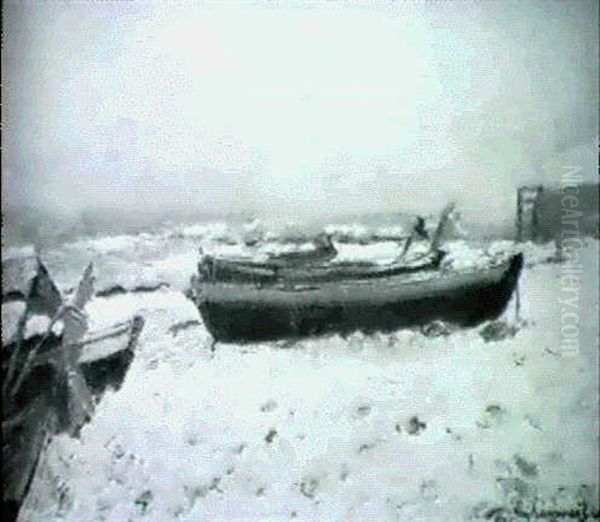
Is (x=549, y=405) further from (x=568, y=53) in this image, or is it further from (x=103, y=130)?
(x=103, y=130)

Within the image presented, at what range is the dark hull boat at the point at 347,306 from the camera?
11.0ft

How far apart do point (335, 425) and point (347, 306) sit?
0.50 meters

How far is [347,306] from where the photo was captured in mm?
3396

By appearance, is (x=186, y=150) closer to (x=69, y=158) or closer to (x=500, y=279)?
(x=69, y=158)

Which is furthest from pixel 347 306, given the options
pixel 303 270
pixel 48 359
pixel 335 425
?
pixel 48 359

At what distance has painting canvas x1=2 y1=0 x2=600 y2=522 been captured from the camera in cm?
317

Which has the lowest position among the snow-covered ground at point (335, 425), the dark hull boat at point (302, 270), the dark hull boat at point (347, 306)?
the snow-covered ground at point (335, 425)

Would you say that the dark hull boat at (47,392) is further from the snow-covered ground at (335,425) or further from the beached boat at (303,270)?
the beached boat at (303,270)

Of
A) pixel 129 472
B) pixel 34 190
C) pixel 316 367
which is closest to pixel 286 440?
pixel 316 367

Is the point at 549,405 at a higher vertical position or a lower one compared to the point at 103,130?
lower

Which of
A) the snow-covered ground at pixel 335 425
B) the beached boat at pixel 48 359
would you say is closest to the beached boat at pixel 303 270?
the snow-covered ground at pixel 335 425

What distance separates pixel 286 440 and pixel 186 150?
123 cm

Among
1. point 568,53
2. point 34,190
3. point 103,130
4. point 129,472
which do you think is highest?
point 568,53

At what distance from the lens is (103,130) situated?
332 cm
